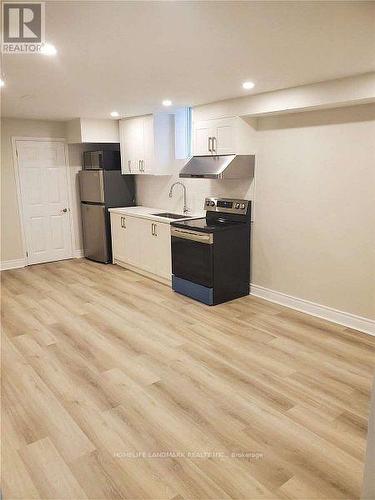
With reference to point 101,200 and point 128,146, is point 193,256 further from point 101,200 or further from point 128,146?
point 128,146

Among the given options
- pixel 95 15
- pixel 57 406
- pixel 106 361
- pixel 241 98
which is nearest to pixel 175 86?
pixel 241 98

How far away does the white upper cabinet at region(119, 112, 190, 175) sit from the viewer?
5.41 metres

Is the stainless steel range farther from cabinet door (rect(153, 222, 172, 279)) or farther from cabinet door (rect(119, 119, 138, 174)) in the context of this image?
cabinet door (rect(119, 119, 138, 174))

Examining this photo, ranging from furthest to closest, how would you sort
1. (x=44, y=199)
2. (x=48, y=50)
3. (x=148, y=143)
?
(x=44, y=199), (x=148, y=143), (x=48, y=50)

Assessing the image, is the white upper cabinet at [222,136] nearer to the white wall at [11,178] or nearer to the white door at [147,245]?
the white door at [147,245]

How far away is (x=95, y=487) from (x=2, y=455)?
0.64 m

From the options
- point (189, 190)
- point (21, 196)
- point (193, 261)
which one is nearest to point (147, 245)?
point (189, 190)

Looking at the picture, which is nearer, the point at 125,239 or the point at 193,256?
the point at 193,256

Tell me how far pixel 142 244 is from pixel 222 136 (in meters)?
1.99

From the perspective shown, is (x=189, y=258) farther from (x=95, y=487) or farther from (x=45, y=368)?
(x=95, y=487)

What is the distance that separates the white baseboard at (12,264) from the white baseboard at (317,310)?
3.88m

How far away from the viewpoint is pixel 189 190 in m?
5.43

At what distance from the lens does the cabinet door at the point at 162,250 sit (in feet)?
16.3

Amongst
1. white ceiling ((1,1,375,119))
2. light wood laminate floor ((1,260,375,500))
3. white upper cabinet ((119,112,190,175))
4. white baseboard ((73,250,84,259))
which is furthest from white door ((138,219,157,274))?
white ceiling ((1,1,375,119))
